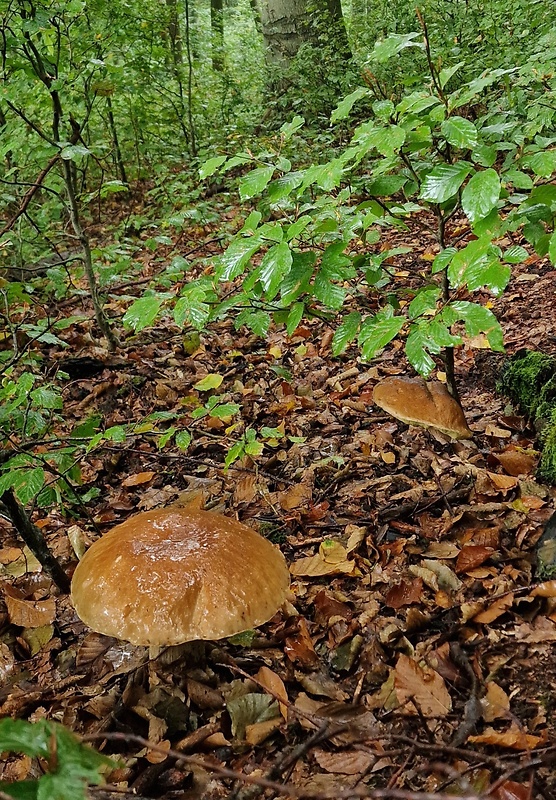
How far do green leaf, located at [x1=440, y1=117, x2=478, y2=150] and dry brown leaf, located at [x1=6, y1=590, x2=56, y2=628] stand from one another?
8.50 ft

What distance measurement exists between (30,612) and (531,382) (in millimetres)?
2926

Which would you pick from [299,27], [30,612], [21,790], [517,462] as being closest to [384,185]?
[517,462]

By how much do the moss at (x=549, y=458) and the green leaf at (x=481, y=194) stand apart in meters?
1.49

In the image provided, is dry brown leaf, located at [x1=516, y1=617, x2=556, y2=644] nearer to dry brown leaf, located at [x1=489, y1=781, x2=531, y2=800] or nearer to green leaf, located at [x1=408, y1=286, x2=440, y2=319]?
dry brown leaf, located at [x1=489, y1=781, x2=531, y2=800]

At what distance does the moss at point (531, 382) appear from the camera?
3096mm

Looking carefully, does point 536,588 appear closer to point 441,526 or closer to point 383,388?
point 441,526

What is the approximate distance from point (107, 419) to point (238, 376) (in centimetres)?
110

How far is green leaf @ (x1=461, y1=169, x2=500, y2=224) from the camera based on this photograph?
1.68 meters

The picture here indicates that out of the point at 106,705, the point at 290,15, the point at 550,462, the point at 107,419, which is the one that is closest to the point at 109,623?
the point at 106,705

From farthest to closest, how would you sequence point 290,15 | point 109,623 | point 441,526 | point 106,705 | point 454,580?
point 290,15 < point 441,526 < point 454,580 < point 106,705 < point 109,623

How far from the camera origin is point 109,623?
5.97ft

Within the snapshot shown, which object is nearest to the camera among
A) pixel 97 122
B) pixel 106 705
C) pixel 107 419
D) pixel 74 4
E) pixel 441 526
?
pixel 106 705

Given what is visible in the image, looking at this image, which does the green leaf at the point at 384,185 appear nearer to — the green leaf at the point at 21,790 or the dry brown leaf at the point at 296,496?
the dry brown leaf at the point at 296,496

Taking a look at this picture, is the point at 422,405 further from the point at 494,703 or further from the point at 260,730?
the point at 260,730
